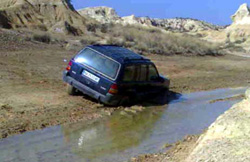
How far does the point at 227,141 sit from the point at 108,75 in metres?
5.50

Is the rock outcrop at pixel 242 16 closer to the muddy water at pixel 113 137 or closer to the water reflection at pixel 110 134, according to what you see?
the muddy water at pixel 113 137

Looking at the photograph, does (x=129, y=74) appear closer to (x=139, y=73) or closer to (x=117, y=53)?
(x=139, y=73)

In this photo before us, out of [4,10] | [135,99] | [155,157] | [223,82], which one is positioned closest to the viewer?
[155,157]

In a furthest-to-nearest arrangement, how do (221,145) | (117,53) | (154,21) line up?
(154,21) < (117,53) < (221,145)

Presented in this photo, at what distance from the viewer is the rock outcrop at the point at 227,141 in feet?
23.3

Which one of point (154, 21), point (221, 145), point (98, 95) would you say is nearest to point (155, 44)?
point (98, 95)

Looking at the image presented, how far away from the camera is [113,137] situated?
34.0 ft

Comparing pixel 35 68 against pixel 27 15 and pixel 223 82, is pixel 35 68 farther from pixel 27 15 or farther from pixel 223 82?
pixel 27 15

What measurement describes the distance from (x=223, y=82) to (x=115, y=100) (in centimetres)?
1144

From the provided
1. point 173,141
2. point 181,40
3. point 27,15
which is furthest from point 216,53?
point 173,141

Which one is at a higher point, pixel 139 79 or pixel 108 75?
pixel 108 75

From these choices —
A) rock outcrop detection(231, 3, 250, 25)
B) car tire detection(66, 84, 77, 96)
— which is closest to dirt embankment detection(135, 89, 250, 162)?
car tire detection(66, 84, 77, 96)

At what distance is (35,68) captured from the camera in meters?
18.7

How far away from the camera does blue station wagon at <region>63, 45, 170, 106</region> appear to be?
497 inches
